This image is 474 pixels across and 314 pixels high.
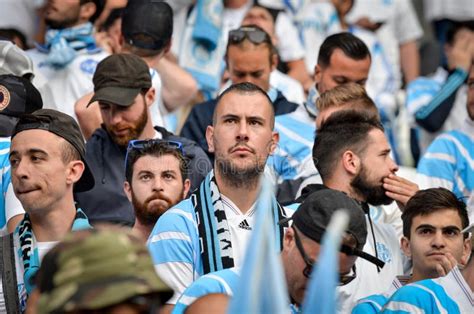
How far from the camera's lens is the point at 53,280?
3984mm

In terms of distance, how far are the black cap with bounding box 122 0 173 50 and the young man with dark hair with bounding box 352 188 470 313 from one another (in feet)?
7.31

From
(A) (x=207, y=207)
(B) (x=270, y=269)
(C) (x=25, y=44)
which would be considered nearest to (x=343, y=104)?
(A) (x=207, y=207)

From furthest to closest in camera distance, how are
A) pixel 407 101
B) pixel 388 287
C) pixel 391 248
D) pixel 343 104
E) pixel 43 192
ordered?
pixel 407 101 → pixel 343 104 → pixel 391 248 → pixel 388 287 → pixel 43 192

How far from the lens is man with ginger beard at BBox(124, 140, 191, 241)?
727 centimetres

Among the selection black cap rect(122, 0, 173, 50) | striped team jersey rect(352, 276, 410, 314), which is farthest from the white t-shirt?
striped team jersey rect(352, 276, 410, 314)

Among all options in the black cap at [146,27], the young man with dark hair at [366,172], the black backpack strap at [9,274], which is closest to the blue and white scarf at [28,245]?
the black backpack strap at [9,274]

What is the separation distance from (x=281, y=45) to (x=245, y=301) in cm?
731

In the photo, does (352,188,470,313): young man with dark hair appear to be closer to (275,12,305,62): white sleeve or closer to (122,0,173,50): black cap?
(122,0,173,50): black cap

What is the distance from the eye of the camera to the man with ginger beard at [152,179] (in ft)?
23.9

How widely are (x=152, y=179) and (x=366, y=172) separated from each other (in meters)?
1.24

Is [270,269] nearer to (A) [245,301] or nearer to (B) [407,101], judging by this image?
(A) [245,301]

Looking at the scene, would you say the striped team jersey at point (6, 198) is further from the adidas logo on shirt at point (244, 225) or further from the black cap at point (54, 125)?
the adidas logo on shirt at point (244, 225)

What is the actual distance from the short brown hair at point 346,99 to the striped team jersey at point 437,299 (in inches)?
84.3

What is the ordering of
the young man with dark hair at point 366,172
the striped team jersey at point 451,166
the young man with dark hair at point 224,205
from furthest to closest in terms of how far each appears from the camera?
1. the striped team jersey at point 451,166
2. the young man with dark hair at point 366,172
3. the young man with dark hair at point 224,205
